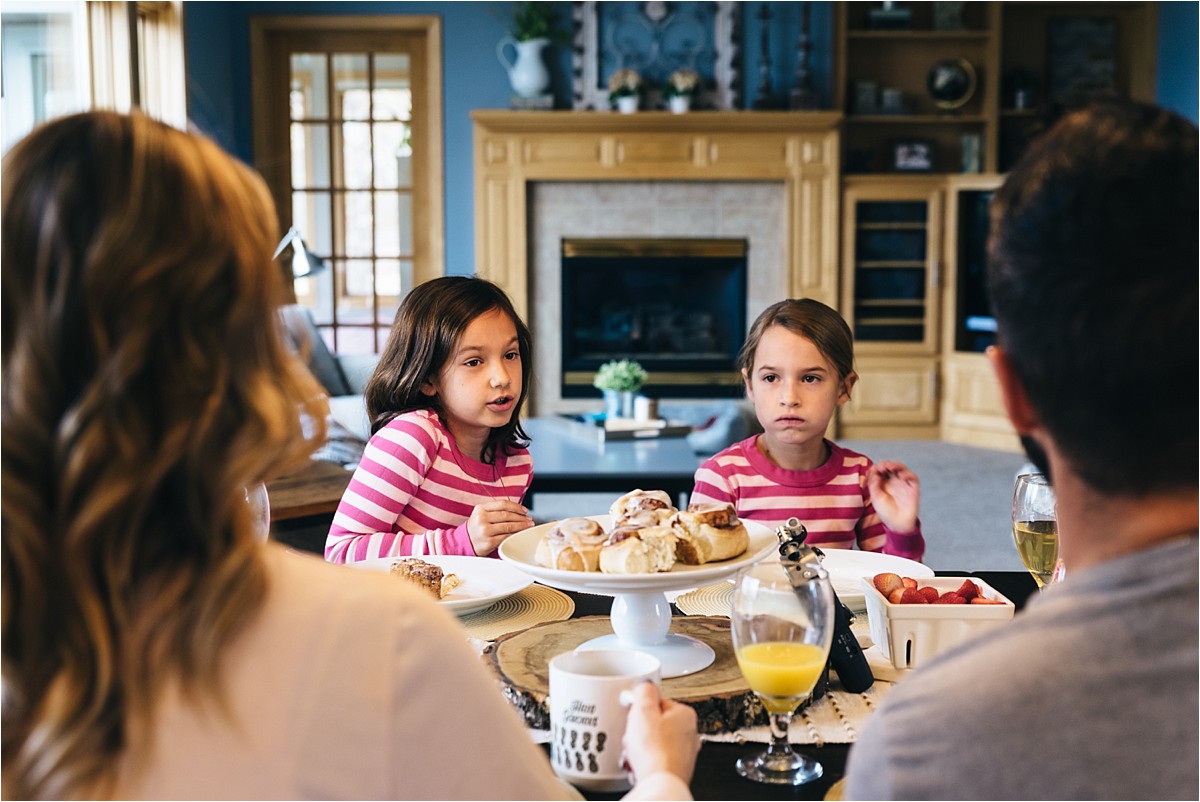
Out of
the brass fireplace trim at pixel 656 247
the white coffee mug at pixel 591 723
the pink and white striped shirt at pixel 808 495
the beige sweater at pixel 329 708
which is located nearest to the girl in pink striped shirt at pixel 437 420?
the pink and white striped shirt at pixel 808 495

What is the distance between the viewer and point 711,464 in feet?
6.48

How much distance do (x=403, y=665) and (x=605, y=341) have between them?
6.34m

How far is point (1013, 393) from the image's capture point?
0.73 m

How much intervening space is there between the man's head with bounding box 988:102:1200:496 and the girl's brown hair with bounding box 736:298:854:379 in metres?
1.23

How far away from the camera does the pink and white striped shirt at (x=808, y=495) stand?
6.27ft

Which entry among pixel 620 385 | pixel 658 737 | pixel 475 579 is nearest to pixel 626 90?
pixel 620 385

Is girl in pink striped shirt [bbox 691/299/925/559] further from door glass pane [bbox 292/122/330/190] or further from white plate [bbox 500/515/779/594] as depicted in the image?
door glass pane [bbox 292/122/330/190]

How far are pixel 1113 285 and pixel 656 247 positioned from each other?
20.4 feet

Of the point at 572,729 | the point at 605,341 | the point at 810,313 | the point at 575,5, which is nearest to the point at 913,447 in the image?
the point at 605,341

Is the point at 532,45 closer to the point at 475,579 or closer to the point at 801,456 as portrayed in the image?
the point at 801,456

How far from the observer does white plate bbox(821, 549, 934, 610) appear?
1429 millimetres

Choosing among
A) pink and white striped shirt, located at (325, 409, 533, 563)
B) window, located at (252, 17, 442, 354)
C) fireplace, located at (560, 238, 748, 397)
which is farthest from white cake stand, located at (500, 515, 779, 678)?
window, located at (252, 17, 442, 354)

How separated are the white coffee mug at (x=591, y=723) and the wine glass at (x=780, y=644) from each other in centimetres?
9

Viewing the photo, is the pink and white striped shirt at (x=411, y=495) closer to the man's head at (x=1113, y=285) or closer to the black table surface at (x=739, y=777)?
the black table surface at (x=739, y=777)
